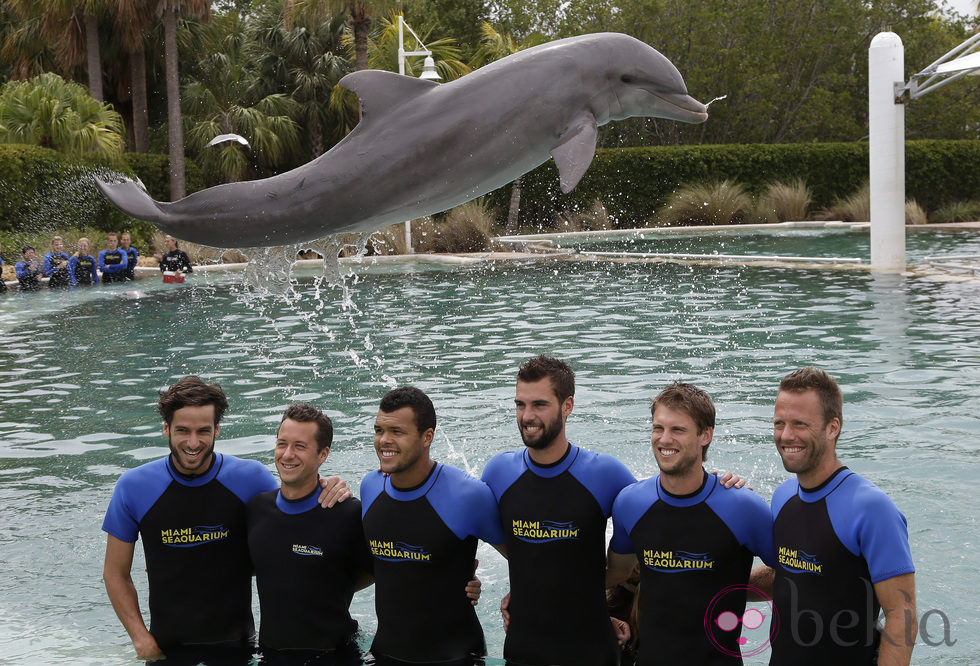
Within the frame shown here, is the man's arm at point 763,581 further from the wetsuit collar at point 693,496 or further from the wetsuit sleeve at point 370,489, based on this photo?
the wetsuit sleeve at point 370,489

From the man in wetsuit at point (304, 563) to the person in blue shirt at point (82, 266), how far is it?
17682 mm

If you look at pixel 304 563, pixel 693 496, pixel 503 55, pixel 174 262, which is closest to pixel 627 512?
pixel 693 496

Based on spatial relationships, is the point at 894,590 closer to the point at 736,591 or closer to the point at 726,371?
the point at 736,591

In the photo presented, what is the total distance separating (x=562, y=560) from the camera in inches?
149

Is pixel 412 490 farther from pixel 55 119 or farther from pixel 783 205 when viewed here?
pixel 783 205

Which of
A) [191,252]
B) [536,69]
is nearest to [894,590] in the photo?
[536,69]

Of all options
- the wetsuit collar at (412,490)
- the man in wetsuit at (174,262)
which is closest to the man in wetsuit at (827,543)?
the wetsuit collar at (412,490)

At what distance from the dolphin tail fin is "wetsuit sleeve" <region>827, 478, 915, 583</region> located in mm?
2465

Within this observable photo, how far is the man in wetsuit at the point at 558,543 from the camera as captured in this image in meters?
3.77

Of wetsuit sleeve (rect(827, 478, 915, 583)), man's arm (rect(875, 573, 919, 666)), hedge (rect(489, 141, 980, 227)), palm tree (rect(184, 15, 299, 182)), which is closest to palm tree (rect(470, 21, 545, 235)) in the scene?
hedge (rect(489, 141, 980, 227))

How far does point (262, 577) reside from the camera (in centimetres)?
407

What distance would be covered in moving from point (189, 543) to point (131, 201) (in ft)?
4.79

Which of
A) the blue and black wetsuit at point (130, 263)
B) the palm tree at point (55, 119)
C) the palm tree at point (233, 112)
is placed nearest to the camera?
the blue and black wetsuit at point (130, 263)

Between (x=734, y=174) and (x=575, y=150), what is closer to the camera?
(x=575, y=150)
